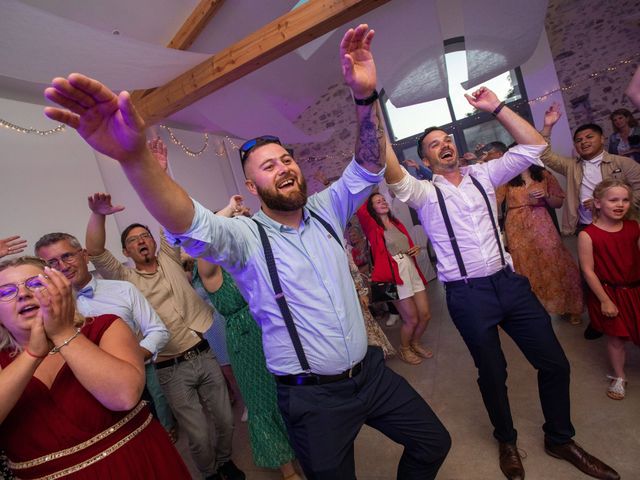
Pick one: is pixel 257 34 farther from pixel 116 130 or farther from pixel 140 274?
pixel 116 130

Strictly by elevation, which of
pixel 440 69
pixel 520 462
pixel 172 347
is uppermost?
pixel 440 69

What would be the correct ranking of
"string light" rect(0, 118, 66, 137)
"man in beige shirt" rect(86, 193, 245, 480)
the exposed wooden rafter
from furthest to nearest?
the exposed wooden rafter
"string light" rect(0, 118, 66, 137)
"man in beige shirt" rect(86, 193, 245, 480)

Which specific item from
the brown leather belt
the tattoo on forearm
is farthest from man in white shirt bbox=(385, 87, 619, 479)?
the brown leather belt

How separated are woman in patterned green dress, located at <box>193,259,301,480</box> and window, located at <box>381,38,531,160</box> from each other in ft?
19.5

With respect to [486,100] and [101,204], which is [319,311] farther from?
[101,204]

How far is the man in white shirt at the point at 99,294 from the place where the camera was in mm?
1884

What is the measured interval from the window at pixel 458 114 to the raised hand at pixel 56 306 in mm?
6881

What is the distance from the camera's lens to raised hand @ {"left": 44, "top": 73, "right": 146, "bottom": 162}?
2.54 ft

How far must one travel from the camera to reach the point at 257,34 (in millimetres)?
3457

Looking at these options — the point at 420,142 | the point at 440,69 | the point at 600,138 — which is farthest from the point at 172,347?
the point at 440,69

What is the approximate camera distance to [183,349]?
218 cm

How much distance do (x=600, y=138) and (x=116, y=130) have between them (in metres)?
3.53

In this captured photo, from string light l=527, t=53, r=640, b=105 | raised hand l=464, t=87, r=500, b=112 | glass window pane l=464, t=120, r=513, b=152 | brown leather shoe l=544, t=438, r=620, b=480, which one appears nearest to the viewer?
brown leather shoe l=544, t=438, r=620, b=480

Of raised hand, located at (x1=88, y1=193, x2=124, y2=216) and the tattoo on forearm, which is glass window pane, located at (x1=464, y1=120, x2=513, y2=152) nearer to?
the tattoo on forearm
